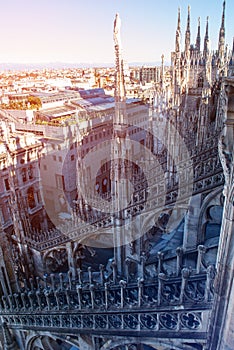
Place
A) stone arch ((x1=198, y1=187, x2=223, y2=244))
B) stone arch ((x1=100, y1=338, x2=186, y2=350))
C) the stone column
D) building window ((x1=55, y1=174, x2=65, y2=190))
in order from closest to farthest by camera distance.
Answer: the stone column < stone arch ((x1=100, y1=338, x2=186, y2=350)) < stone arch ((x1=198, y1=187, x2=223, y2=244)) < building window ((x1=55, y1=174, x2=65, y2=190))

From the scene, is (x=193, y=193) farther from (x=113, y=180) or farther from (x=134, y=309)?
(x=134, y=309)

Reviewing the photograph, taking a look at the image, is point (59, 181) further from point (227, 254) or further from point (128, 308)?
point (227, 254)

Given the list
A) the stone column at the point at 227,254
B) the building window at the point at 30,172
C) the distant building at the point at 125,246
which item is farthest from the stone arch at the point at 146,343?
the building window at the point at 30,172

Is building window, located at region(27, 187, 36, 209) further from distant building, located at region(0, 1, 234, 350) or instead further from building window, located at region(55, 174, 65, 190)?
building window, located at region(55, 174, 65, 190)

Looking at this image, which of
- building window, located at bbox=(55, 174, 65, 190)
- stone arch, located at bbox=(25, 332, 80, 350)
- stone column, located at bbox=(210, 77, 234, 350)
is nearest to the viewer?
stone column, located at bbox=(210, 77, 234, 350)

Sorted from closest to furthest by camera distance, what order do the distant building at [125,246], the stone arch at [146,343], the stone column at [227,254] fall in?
the stone column at [227,254] → the distant building at [125,246] → the stone arch at [146,343]

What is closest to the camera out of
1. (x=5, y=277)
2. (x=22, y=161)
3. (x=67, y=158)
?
(x=5, y=277)

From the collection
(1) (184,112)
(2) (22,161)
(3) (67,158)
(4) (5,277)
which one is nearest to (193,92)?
(1) (184,112)

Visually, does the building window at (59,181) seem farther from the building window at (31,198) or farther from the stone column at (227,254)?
the stone column at (227,254)

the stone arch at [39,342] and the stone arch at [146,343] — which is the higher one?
the stone arch at [146,343]

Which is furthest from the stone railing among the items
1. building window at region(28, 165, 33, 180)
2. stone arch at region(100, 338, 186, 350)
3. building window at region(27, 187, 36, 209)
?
building window at region(28, 165, 33, 180)

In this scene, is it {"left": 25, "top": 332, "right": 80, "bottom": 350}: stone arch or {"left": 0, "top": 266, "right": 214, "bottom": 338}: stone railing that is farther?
{"left": 25, "top": 332, "right": 80, "bottom": 350}: stone arch
